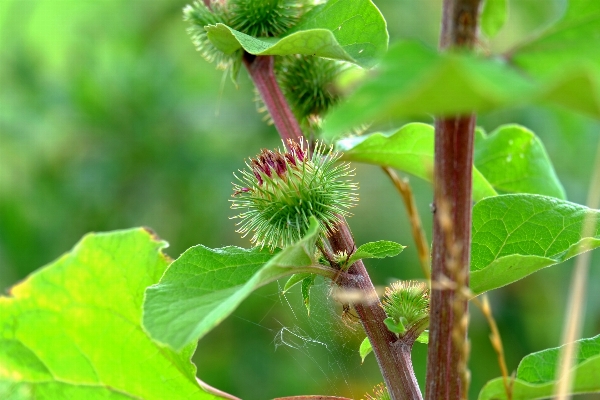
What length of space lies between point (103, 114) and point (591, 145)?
2569mm

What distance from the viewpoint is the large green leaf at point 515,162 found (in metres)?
1.29

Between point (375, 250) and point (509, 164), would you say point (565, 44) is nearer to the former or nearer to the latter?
point (375, 250)

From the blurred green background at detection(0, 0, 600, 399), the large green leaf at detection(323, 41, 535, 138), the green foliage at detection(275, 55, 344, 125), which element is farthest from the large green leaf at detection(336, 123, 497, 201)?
the blurred green background at detection(0, 0, 600, 399)

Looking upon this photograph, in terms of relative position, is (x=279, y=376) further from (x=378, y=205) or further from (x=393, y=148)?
(x=393, y=148)

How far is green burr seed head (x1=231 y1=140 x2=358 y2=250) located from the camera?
981 millimetres

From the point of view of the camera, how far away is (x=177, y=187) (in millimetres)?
3656

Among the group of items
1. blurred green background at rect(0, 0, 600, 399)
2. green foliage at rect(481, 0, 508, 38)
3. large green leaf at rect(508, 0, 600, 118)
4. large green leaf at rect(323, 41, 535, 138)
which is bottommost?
blurred green background at rect(0, 0, 600, 399)

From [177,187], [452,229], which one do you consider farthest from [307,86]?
[177,187]

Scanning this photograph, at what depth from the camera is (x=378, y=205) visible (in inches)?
162

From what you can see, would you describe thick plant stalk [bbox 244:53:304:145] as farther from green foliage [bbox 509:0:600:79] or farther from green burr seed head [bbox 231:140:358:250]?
green foliage [bbox 509:0:600:79]

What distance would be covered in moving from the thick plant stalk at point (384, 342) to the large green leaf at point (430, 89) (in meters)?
0.44

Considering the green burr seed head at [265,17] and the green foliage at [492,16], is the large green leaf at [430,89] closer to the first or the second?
the green foliage at [492,16]

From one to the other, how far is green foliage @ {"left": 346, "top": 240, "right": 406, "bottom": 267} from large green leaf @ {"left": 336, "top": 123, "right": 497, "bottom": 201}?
0.73 feet

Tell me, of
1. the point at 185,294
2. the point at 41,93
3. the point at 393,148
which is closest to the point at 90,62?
the point at 41,93
